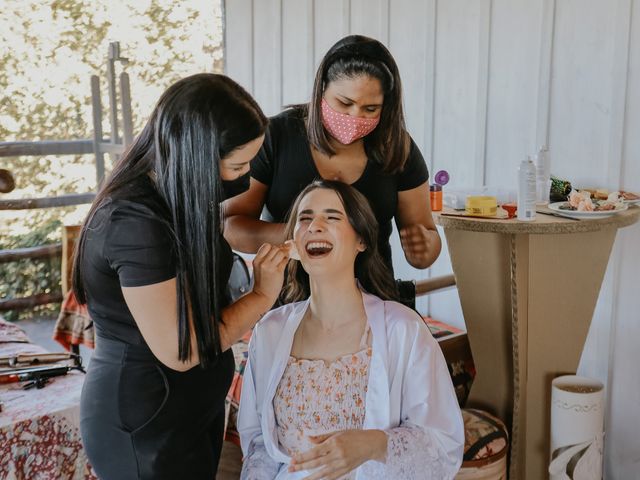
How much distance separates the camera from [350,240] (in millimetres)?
1871

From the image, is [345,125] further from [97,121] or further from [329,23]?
[97,121]

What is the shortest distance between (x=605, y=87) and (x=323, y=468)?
1.66 metres

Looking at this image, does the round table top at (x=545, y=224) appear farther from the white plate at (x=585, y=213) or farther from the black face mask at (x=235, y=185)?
the black face mask at (x=235, y=185)

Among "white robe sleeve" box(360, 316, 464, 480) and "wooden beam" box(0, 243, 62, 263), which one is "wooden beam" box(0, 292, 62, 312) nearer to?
"wooden beam" box(0, 243, 62, 263)

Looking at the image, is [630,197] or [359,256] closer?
[359,256]

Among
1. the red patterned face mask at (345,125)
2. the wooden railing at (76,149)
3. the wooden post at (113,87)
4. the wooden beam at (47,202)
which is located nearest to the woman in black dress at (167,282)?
the red patterned face mask at (345,125)

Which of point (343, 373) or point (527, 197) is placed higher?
point (527, 197)

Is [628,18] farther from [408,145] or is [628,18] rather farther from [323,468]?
[323,468]

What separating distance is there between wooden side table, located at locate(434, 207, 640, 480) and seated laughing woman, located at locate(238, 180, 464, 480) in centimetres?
44

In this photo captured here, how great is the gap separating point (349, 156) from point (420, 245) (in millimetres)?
324

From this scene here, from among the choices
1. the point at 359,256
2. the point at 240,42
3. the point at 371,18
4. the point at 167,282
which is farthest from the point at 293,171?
the point at 240,42

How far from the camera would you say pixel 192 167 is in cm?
129

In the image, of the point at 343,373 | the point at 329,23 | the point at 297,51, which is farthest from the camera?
the point at 297,51

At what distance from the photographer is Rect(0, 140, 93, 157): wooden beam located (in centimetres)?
404
